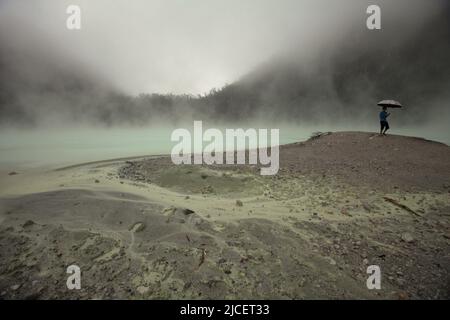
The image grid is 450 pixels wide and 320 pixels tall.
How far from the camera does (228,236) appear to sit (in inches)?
197

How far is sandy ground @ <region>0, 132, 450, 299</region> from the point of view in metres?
3.75

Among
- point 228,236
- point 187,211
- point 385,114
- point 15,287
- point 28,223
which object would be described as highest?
point 385,114

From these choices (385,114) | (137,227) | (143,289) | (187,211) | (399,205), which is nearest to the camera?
(143,289)

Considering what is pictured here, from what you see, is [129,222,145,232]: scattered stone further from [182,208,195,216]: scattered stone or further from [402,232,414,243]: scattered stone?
[402,232,414,243]: scattered stone

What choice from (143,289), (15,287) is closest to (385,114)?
(143,289)

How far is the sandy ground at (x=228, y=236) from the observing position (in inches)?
147

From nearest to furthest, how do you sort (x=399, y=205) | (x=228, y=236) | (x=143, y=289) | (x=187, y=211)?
1. (x=143, y=289)
2. (x=228, y=236)
3. (x=187, y=211)
4. (x=399, y=205)

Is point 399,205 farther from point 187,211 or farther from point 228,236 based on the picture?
point 187,211

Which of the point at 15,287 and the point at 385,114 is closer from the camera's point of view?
the point at 15,287

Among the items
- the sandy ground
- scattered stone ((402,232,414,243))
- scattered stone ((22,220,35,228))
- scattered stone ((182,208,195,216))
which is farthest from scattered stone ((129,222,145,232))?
scattered stone ((402,232,414,243))

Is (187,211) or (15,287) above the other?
(187,211)

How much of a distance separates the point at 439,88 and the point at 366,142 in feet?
→ 95.3

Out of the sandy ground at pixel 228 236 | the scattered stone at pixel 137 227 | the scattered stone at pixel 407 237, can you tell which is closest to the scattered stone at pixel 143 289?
the sandy ground at pixel 228 236
